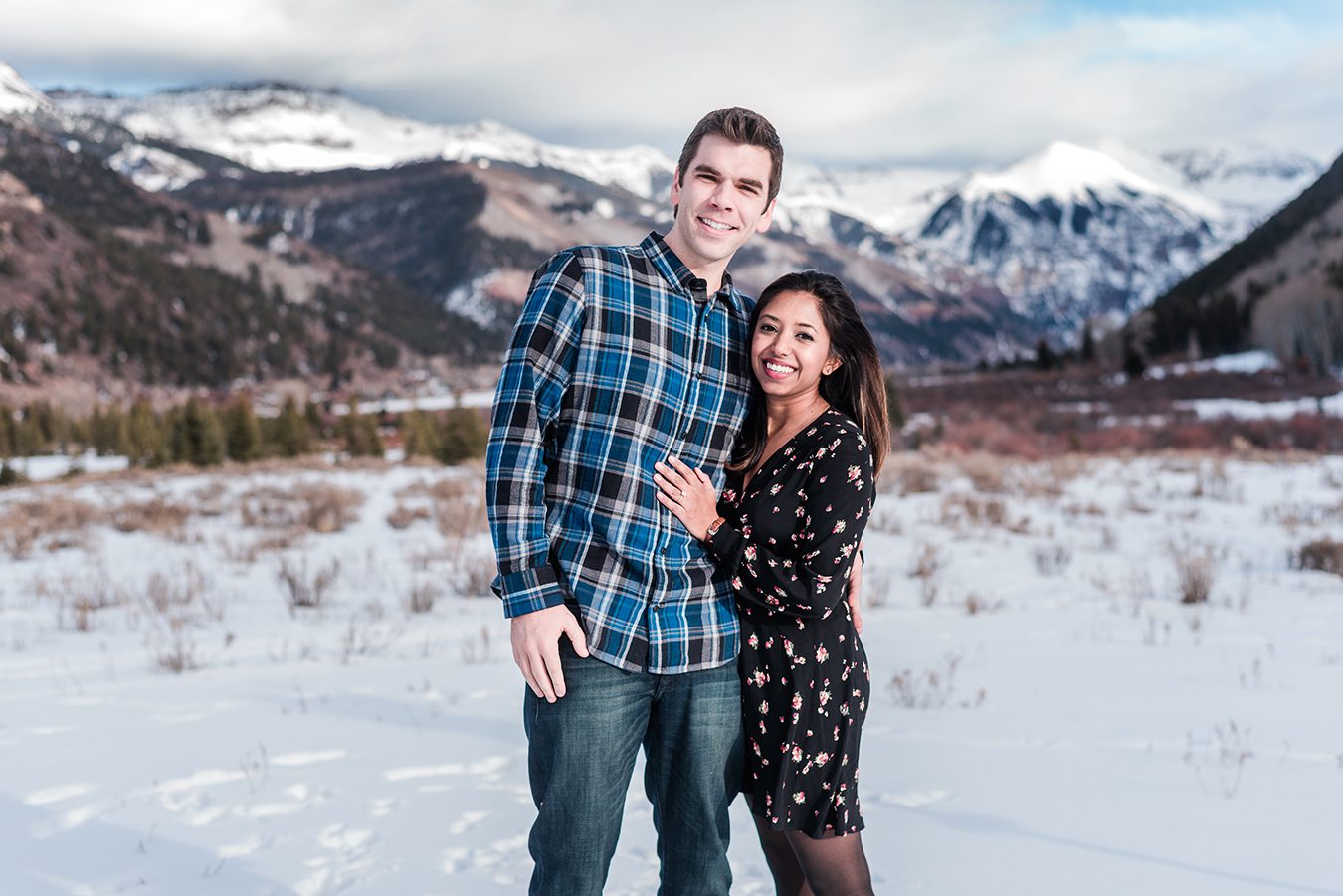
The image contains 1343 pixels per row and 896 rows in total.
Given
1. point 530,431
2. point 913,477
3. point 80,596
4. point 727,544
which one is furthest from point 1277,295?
point 530,431

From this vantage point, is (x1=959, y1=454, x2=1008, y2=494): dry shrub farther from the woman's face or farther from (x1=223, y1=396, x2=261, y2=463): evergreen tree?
(x1=223, y1=396, x2=261, y2=463): evergreen tree

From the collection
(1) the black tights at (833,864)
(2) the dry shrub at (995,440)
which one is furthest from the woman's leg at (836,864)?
(2) the dry shrub at (995,440)

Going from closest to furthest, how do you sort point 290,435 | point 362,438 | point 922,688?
point 922,688, point 362,438, point 290,435

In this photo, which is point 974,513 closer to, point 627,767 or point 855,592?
point 855,592

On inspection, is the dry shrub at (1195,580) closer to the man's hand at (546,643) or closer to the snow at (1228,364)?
the man's hand at (546,643)

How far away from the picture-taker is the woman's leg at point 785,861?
2523 mm

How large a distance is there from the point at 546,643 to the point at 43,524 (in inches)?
473

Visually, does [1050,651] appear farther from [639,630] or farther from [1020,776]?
[639,630]

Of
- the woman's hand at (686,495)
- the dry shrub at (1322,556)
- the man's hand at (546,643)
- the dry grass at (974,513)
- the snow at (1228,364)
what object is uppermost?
the snow at (1228,364)

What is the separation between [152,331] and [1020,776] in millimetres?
116480

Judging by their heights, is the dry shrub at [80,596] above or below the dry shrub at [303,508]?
below

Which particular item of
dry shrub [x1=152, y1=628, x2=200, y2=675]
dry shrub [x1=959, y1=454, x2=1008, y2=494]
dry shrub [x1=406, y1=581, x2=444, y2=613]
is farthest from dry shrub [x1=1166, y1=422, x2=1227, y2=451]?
dry shrub [x1=152, y1=628, x2=200, y2=675]

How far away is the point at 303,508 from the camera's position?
39.7ft

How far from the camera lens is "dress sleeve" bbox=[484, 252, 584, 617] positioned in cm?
204
